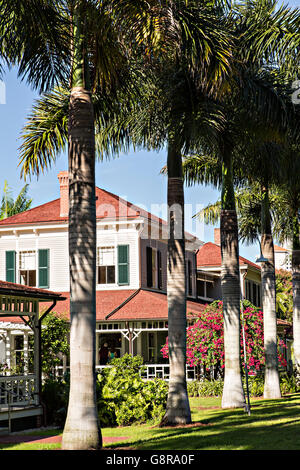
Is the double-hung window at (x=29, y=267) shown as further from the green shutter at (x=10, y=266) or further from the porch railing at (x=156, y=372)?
the porch railing at (x=156, y=372)

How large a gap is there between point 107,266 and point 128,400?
51.1ft

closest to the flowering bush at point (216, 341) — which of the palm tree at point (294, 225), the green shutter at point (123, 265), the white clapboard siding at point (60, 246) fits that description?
the palm tree at point (294, 225)

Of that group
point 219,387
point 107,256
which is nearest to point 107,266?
point 107,256

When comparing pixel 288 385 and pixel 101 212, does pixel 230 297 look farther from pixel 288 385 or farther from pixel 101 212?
pixel 101 212

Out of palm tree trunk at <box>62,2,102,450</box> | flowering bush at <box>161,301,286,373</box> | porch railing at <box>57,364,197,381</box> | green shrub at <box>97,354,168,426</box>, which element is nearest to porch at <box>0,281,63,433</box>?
green shrub at <box>97,354,168,426</box>

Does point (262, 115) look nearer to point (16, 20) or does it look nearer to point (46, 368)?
point (16, 20)

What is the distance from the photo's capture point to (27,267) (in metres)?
33.2

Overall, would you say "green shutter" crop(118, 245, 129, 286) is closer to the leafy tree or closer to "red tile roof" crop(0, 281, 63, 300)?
the leafy tree

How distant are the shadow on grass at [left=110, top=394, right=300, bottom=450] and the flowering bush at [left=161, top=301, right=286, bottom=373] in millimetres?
6729

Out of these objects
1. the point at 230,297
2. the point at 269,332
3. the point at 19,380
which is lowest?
the point at 19,380

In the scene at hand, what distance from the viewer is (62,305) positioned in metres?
30.5

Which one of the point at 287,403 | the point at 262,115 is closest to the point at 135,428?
the point at 287,403

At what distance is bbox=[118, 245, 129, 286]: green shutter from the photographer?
3185 cm

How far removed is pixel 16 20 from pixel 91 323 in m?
6.06
